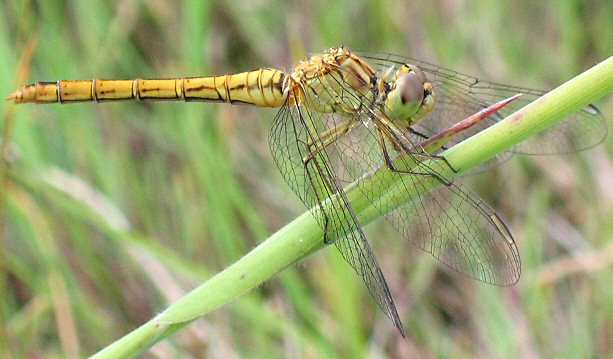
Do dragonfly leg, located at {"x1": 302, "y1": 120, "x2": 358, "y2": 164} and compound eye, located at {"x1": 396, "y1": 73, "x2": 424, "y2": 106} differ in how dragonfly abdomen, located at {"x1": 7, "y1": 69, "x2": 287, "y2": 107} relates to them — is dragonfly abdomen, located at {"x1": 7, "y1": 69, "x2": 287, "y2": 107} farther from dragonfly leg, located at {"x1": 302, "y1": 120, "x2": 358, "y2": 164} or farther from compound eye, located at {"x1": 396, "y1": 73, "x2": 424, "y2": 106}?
compound eye, located at {"x1": 396, "y1": 73, "x2": 424, "y2": 106}

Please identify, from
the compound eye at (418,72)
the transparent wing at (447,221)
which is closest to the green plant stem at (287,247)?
the transparent wing at (447,221)

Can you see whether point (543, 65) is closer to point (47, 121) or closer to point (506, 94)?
point (506, 94)

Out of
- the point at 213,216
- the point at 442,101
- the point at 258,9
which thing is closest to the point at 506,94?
the point at 442,101

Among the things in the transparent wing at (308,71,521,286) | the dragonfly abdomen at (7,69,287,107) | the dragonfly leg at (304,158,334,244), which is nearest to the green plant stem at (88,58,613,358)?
the dragonfly leg at (304,158,334,244)

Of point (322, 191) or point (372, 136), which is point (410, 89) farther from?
point (322, 191)

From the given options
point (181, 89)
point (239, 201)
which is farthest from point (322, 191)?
point (239, 201)

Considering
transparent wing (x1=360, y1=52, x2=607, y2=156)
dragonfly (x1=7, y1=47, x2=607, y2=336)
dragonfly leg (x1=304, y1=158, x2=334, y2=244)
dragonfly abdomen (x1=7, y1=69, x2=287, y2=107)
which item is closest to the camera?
dragonfly leg (x1=304, y1=158, x2=334, y2=244)

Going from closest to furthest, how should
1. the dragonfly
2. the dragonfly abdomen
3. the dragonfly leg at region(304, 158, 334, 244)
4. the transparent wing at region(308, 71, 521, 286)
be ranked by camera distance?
the dragonfly leg at region(304, 158, 334, 244) → the dragonfly → the transparent wing at region(308, 71, 521, 286) → the dragonfly abdomen
